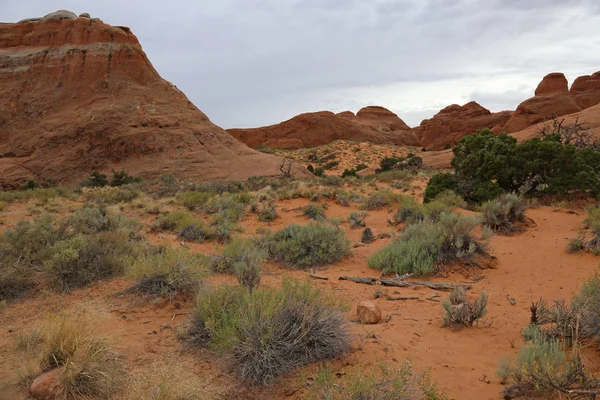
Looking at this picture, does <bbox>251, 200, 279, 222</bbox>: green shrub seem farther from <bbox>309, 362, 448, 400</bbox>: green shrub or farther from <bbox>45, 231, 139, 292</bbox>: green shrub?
<bbox>309, 362, 448, 400</bbox>: green shrub

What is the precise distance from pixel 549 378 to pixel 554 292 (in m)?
3.60

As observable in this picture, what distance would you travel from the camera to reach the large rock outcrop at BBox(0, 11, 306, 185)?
2606 cm

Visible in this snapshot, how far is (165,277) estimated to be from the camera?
17.5ft

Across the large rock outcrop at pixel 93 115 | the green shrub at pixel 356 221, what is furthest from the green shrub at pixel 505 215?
the large rock outcrop at pixel 93 115

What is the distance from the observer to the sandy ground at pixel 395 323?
132 inches

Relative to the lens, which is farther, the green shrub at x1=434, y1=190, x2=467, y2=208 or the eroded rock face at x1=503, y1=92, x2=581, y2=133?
the eroded rock face at x1=503, y1=92, x2=581, y2=133

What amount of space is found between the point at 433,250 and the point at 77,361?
559 centimetres

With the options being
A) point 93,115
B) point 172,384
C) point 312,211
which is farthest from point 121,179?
point 172,384

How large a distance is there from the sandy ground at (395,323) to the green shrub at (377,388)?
0.26 m

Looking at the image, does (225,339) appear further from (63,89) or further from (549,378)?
(63,89)

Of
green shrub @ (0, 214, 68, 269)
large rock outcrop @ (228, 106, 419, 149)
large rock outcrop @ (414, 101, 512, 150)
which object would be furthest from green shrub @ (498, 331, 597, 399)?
large rock outcrop @ (414, 101, 512, 150)

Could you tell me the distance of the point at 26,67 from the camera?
95.9 ft

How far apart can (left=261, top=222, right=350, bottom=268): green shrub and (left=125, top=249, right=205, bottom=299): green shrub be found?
2480 mm

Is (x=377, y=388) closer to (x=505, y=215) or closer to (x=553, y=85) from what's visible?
(x=505, y=215)
